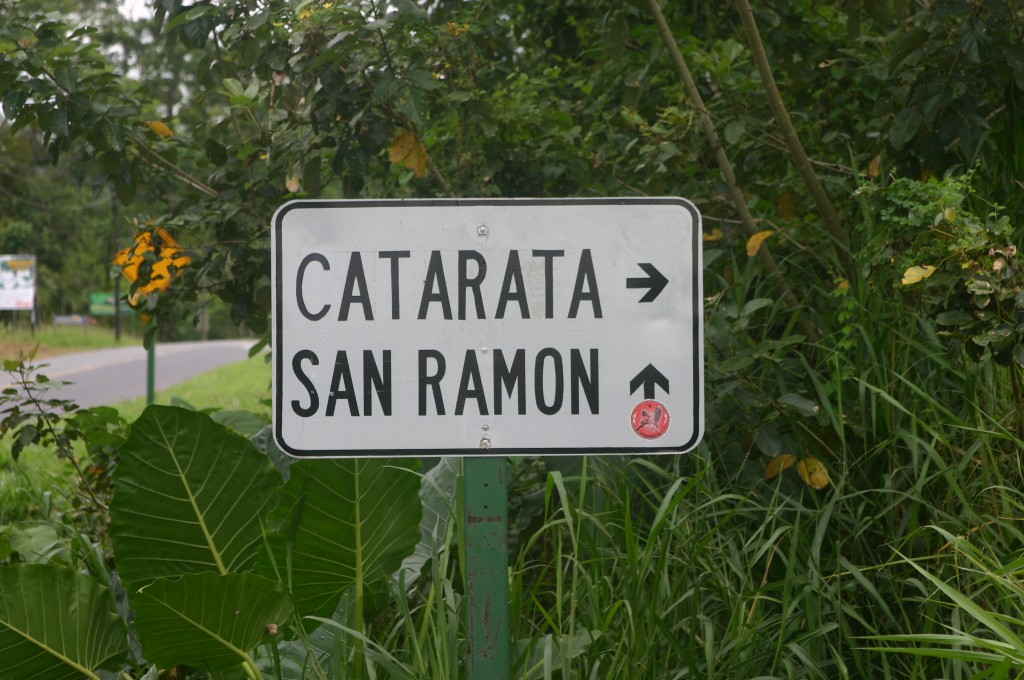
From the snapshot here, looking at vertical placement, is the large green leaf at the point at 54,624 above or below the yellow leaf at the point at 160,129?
below

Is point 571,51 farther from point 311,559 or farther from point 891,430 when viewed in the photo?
point 311,559

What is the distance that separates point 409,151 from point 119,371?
1662 centimetres

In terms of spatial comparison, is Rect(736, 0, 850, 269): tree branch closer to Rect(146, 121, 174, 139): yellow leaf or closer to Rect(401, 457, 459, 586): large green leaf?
Rect(401, 457, 459, 586): large green leaf

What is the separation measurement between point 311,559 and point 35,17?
218cm

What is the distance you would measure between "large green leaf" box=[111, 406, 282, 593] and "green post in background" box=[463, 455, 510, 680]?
0.69m

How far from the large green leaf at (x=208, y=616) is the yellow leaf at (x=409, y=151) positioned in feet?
5.05

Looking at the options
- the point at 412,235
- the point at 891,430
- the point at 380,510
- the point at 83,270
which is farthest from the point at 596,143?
the point at 83,270

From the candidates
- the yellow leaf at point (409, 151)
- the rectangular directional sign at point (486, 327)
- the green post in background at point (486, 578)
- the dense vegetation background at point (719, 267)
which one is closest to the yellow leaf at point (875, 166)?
the dense vegetation background at point (719, 267)

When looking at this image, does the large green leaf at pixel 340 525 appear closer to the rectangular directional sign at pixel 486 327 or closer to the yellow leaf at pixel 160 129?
the rectangular directional sign at pixel 486 327

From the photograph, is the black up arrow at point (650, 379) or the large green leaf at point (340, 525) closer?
the black up arrow at point (650, 379)

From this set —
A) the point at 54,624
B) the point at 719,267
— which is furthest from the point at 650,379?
the point at 719,267

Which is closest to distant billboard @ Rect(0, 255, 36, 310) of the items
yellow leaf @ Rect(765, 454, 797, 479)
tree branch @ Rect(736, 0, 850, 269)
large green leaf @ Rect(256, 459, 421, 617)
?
tree branch @ Rect(736, 0, 850, 269)

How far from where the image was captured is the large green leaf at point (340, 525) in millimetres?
2068

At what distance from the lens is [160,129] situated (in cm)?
351
